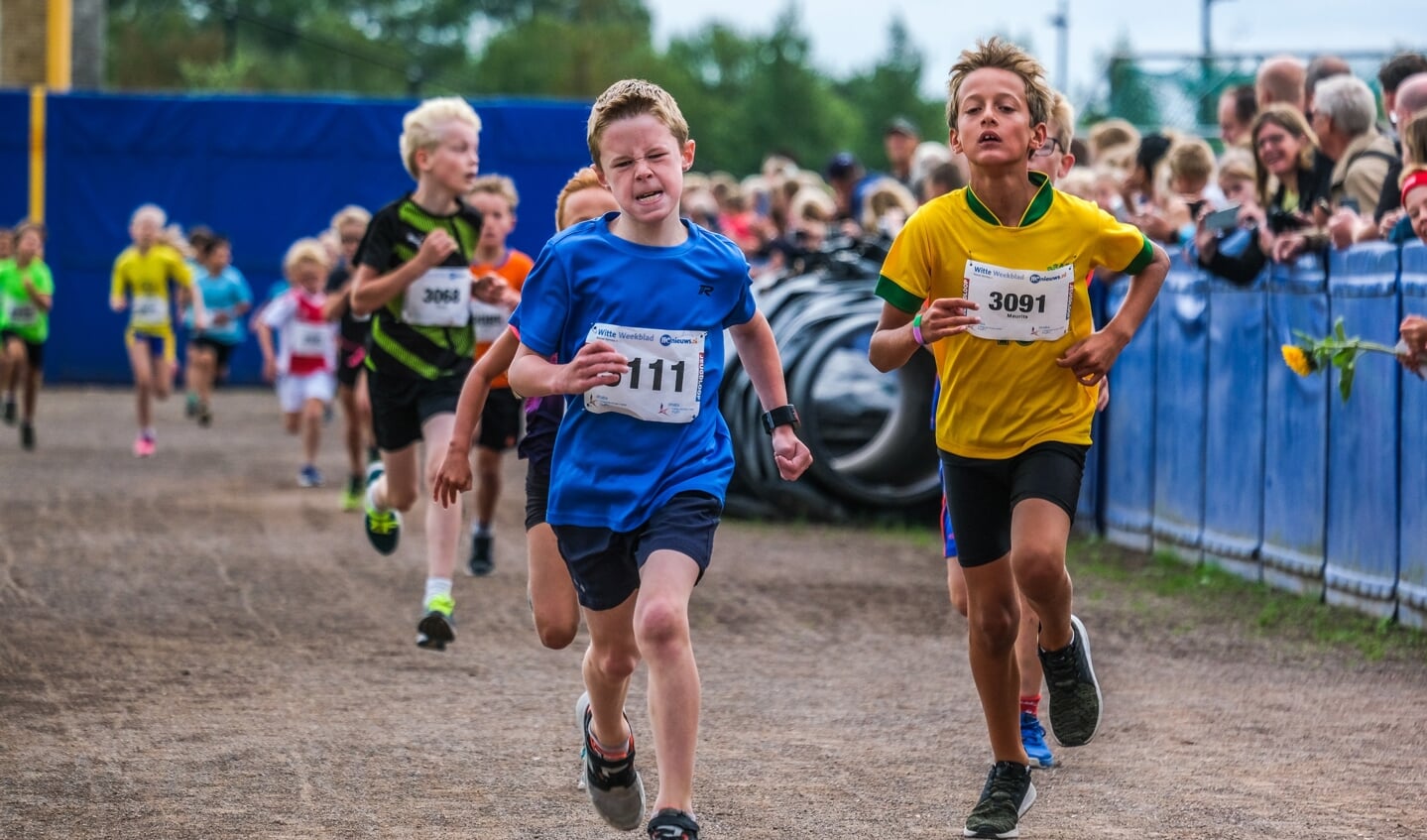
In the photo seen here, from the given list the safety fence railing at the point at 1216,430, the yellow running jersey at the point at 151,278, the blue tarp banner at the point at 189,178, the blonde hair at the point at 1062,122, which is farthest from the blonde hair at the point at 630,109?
the blue tarp banner at the point at 189,178

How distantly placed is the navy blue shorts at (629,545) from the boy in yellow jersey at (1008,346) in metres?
0.70

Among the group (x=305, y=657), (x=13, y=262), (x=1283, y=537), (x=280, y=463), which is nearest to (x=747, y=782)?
(x=305, y=657)

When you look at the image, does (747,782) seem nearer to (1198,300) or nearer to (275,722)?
(275,722)

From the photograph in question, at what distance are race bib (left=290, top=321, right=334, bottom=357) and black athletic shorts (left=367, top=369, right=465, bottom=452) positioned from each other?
729 cm

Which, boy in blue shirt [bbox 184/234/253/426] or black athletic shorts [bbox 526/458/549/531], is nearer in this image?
black athletic shorts [bbox 526/458/549/531]

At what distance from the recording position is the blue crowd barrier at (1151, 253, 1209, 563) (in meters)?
11.1

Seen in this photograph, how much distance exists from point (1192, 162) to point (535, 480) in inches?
227

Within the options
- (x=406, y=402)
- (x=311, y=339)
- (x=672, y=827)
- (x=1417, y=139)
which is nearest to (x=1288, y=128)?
(x=1417, y=139)

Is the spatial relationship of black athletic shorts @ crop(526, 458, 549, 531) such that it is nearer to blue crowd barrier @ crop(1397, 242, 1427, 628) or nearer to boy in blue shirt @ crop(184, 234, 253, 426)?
blue crowd barrier @ crop(1397, 242, 1427, 628)

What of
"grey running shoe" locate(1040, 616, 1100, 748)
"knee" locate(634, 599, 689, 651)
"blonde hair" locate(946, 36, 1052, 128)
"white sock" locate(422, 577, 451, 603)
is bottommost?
"white sock" locate(422, 577, 451, 603)

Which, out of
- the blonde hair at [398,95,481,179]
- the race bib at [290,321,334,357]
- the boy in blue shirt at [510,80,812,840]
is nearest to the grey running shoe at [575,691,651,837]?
the boy in blue shirt at [510,80,812,840]

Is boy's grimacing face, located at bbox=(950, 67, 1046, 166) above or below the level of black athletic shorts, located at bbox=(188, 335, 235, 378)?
above

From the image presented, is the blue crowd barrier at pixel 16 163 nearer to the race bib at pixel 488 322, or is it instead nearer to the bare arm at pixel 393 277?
the race bib at pixel 488 322

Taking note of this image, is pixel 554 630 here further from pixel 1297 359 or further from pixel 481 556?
pixel 481 556
